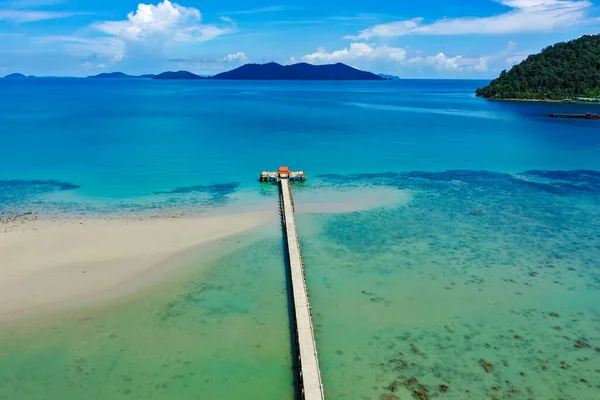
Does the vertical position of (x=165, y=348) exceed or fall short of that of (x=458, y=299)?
it falls short

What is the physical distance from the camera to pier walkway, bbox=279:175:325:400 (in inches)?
568

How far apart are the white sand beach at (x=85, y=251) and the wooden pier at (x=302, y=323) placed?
13.8 feet

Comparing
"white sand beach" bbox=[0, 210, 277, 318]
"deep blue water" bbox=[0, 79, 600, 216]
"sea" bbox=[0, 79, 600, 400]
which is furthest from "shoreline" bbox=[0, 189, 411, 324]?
"deep blue water" bbox=[0, 79, 600, 216]

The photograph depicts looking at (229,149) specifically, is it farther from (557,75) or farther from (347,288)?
(557,75)

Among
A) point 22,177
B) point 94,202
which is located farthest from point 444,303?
point 22,177

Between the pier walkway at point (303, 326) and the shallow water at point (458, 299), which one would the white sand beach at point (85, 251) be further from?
the shallow water at point (458, 299)

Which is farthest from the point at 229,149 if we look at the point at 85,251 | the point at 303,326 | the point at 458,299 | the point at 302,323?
the point at 303,326

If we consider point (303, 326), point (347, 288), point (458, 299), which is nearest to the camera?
point (303, 326)

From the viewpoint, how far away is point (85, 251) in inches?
972

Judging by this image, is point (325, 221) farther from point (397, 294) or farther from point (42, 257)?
point (42, 257)

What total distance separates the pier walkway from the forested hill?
137 metres

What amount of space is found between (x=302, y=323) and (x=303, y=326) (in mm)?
229

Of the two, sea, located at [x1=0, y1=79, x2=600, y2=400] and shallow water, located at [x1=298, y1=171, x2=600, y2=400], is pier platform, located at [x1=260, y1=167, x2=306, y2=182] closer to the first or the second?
sea, located at [x1=0, y1=79, x2=600, y2=400]

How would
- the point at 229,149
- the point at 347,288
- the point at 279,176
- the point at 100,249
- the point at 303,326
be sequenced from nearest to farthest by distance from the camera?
the point at 303,326 < the point at 347,288 < the point at 100,249 < the point at 279,176 < the point at 229,149
